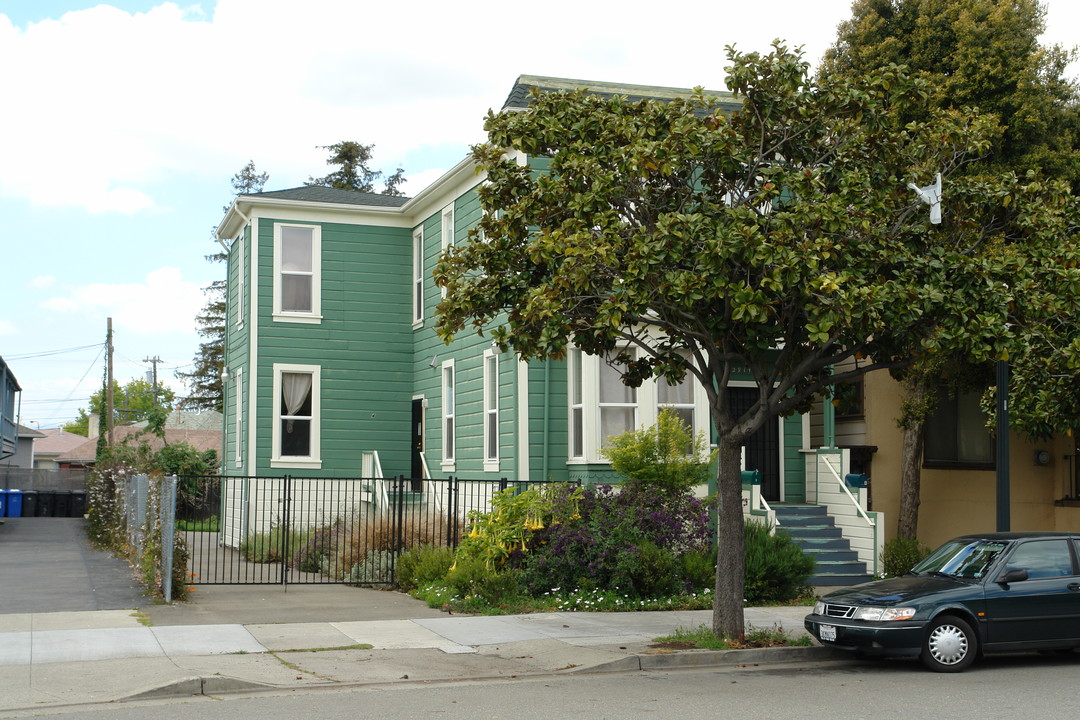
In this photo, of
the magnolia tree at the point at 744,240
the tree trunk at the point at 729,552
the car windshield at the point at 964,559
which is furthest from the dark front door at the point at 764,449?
the tree trunk at the point at 729,552

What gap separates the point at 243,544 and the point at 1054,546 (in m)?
15.2

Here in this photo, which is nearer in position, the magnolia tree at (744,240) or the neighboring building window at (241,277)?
the magnolia tree at (744,240)

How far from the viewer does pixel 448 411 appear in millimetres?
22297

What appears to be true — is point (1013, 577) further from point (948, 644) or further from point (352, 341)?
point (352, 341)

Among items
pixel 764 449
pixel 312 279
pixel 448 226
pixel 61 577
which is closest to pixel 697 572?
pixel 764 449

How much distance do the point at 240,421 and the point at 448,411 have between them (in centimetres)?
534

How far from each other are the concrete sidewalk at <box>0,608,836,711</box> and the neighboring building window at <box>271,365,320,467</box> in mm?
9765

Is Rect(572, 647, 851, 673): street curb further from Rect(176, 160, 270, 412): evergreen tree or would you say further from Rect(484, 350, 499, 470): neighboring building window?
Rect(176, 160, 270, 412): evergreen tree

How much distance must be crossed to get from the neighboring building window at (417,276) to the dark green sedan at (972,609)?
13.9 meters

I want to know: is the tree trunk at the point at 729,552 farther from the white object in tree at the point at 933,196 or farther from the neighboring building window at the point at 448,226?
the neighboring building window at the point at 448,226

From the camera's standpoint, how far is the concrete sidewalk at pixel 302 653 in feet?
31.9

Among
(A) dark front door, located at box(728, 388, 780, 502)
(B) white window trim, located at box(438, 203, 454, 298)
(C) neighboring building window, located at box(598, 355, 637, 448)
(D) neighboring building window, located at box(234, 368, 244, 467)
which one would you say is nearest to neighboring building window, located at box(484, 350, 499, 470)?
(C) neighboring building window, located at box(598, 355, 637, 448)

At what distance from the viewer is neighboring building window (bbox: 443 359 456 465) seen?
2212cm

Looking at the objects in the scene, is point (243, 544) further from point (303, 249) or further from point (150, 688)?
point (150, 688)
